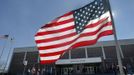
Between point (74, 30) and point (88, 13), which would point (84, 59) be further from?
point (88, 13)

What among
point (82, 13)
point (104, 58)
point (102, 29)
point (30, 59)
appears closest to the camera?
point (102, 29)

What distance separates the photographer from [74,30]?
6.83m

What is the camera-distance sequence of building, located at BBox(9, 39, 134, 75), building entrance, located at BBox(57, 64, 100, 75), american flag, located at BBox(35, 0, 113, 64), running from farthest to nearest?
1. building entrance, located at BBox(57, 64, 100, 75)
2. building, located at BBox(9, 39, 134, 75)
3. american flag, located at BBox(35, 0, 113, 64)

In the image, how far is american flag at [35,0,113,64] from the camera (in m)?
6.36

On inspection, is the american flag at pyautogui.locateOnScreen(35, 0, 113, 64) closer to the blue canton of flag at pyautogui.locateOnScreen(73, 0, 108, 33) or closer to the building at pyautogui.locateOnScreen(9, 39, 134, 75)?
the blue canton of flag at pyautogui.locateOnScreen(73, 0, 108, 33)

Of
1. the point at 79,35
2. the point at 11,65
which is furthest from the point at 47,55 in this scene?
the point at 11,65

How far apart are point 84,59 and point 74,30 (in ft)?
87.5

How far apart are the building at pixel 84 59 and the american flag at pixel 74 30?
83.8ft

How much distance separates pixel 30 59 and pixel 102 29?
38.0 meters

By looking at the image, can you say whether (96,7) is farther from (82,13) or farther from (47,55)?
(47,55)

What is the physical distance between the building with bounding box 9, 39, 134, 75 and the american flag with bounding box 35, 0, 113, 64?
25538 mm

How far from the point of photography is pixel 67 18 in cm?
703

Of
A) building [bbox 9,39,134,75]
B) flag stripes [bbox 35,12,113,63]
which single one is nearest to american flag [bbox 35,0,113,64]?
flag stripes [bbox 35,12,113,63]

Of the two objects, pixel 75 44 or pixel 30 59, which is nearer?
pixel 75 44
